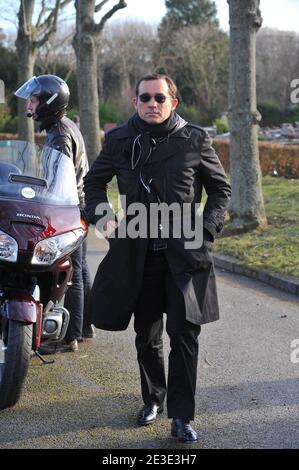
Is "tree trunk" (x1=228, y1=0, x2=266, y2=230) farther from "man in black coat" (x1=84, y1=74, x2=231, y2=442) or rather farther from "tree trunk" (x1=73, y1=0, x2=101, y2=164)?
"man in black coat" (x1=84, y1=74, x2=231, y2=442)

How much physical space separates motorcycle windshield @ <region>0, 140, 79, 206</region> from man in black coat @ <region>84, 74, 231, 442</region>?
0.48 m

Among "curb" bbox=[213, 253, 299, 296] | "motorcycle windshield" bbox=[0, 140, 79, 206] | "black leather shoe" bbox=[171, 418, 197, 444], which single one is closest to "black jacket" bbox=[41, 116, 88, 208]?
"motorcycle windshield" bbox=[0, 140, 79, 206]

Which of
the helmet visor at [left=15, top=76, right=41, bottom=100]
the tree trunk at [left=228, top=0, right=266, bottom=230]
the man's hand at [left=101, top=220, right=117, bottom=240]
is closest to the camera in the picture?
the man's hand at [left=101, top=220, right=117, bottom=240]

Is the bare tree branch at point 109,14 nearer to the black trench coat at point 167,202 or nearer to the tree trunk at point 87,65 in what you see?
the tree trunk at point 87,65

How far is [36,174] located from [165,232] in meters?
1.21

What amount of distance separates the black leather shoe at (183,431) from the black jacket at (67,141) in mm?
2067

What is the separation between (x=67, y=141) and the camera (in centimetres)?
522

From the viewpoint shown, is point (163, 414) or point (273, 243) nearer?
point (163, 414)

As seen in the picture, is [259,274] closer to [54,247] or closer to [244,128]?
[244,128]

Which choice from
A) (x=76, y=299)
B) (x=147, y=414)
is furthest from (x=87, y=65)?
(x=147, y=414)

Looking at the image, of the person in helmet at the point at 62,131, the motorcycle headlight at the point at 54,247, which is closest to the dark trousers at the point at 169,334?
the motorcycle headlight at the point at 54,247

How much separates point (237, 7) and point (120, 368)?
642cm

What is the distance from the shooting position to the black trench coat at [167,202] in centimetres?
393

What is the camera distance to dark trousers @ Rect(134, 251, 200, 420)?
3.93 metres
